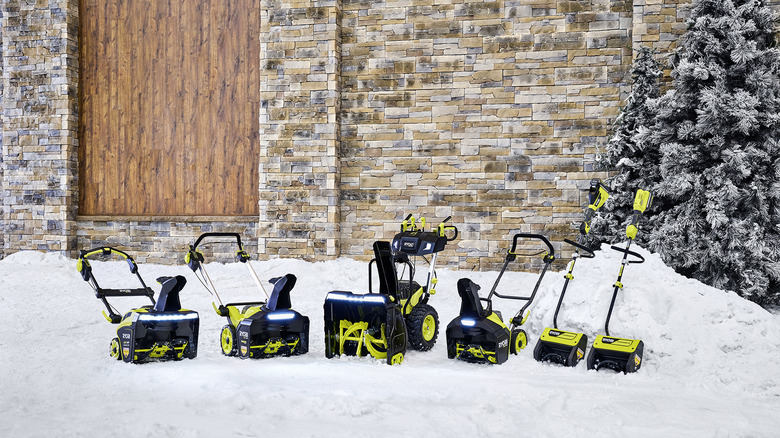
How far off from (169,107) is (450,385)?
7557 mm

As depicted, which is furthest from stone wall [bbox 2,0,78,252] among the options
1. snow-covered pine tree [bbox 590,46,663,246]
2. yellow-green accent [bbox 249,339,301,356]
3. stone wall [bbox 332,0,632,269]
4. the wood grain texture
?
snow-covered pine tree [bbox 590,46,663,246]

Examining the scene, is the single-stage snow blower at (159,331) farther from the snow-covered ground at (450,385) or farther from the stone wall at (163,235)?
the stone wall at (163,235)

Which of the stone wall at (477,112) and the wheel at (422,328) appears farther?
the stone wall at (477,112)

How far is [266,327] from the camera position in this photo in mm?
5004

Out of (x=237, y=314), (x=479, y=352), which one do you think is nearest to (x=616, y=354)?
(x=479, y=352)

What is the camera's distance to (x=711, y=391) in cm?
420

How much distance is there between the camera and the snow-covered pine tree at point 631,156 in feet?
24.8

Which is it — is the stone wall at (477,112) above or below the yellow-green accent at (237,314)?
above

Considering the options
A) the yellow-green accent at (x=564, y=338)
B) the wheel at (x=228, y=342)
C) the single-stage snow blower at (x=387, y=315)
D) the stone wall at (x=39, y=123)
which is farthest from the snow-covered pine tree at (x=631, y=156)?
the stone wall at (x=39, y=123)

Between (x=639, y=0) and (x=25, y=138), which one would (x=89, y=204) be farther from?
(x=639, y=0)

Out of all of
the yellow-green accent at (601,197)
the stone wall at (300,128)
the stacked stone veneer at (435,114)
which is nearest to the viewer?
the yellow-green accent at (601,197)

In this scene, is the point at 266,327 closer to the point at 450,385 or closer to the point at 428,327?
the point at 428,327

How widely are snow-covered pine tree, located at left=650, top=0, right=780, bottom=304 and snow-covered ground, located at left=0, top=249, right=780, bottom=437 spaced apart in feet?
5.21

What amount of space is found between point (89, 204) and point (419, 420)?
8.68m
